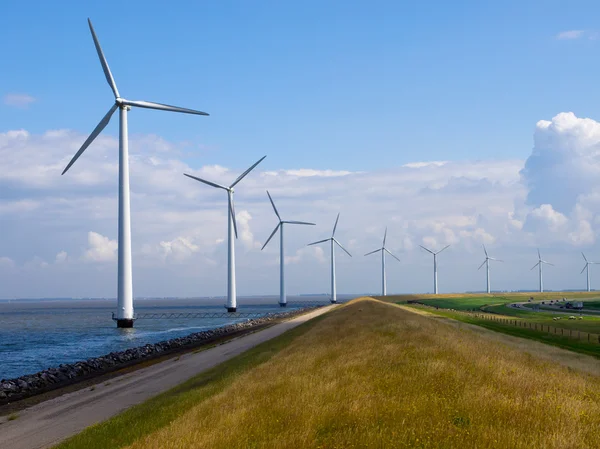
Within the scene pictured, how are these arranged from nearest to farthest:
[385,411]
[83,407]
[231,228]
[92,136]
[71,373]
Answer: [385,411]
[83,407]
[71,373]
[92,136]
[231,228]

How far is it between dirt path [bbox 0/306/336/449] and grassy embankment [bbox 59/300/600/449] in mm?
2787

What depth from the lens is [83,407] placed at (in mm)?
31031

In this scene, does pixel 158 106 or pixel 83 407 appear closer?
pixel 83 407

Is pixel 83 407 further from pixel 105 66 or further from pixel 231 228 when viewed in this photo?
Result: pixel 231 228

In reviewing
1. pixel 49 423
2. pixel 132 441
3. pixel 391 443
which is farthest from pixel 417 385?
pixel 49 423

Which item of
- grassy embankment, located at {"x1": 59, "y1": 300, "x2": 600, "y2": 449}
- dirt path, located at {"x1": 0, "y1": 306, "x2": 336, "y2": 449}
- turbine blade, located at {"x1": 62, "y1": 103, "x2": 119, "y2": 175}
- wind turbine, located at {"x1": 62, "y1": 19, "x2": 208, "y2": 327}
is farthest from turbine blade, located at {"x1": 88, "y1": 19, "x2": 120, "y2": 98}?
grassy embankment, located at {"x1": 59, "y1": 300, "x2": 600, "y2": 449}

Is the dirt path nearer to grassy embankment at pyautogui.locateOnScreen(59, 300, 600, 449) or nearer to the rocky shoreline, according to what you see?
grassy embankment at pyautogui.locateOnScreen(59, 300, 600, 449)

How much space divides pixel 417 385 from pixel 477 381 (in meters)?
1.88

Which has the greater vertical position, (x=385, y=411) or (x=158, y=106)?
(x=158, y=106)

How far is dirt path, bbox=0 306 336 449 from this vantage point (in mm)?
24092

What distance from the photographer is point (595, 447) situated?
13047 mm

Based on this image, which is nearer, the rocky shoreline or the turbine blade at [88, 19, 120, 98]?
the rocky shoreline

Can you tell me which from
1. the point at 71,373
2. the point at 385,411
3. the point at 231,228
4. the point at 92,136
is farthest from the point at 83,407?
the point at 231,228

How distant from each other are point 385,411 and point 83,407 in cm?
2020
